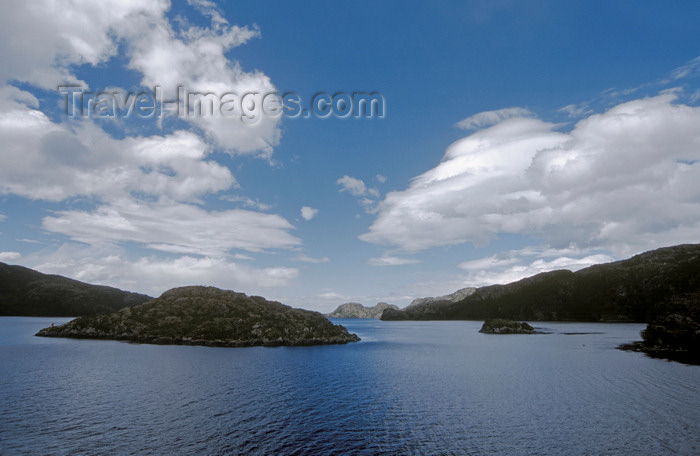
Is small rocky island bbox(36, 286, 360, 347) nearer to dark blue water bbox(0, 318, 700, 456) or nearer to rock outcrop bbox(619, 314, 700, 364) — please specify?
dark blue water bbox(0, 318, 700, 456)

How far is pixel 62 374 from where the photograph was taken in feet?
265

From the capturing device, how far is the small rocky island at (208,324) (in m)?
148

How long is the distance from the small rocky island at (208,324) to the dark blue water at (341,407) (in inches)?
1669

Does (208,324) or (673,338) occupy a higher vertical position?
(208,324)

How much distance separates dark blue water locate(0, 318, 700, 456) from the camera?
4275 cm

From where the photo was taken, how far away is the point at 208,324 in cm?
15438

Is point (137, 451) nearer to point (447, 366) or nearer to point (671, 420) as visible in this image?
point (671, 420)

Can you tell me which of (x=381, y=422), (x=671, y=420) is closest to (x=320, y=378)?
(x=381, y=422)

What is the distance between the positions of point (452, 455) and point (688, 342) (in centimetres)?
13376

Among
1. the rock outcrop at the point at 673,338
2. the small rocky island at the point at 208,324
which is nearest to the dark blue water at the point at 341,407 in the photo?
the rock outcrop at the point at 673,338

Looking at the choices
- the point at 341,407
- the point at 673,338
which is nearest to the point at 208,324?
the point at 341,407

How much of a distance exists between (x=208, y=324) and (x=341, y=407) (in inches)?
4483

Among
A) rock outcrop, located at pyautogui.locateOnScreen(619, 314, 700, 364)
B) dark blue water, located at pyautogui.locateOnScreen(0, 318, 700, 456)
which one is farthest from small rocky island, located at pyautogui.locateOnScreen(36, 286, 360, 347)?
rock outcrop, located at pyautogui.locateOnScreen(619, 314, 700, 364)

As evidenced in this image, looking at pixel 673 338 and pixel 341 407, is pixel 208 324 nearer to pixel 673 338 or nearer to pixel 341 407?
pixel 341 407
